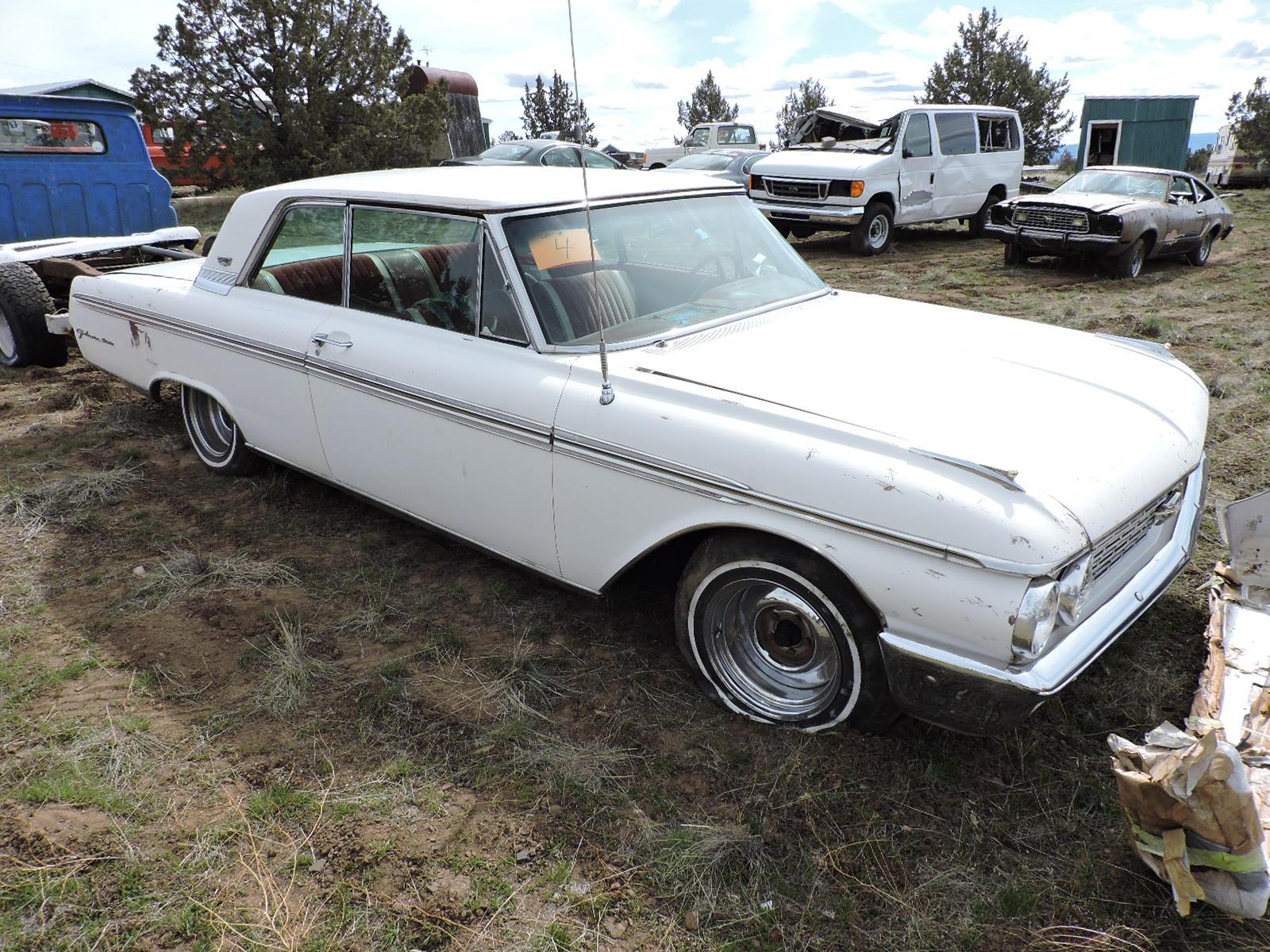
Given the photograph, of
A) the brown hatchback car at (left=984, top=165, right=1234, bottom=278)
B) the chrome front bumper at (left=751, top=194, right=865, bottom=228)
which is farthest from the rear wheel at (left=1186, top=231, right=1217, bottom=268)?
the chrome front bumper at (left=751, top=194, right=865, bottom=228)

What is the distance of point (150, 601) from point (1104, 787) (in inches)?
133

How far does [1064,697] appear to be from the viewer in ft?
9.18

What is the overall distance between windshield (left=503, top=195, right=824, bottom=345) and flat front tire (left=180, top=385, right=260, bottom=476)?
2.10 metres

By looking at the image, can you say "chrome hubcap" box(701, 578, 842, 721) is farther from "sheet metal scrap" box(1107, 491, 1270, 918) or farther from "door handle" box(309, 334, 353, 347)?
"door handle" box(309, 334, 353, 347)

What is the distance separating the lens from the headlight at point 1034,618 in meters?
2.03

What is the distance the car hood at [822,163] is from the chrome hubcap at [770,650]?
9.74 m

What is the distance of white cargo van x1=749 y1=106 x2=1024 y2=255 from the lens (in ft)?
37.1

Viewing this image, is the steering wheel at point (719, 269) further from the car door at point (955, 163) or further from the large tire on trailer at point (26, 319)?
the car door at point (955, 163)

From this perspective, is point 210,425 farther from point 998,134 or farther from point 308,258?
point 998,134

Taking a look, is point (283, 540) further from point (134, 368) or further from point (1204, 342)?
point (1204, 342)

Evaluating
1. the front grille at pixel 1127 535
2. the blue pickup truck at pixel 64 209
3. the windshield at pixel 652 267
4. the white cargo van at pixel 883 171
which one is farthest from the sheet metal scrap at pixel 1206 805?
the white cargo van at pixel 883 171

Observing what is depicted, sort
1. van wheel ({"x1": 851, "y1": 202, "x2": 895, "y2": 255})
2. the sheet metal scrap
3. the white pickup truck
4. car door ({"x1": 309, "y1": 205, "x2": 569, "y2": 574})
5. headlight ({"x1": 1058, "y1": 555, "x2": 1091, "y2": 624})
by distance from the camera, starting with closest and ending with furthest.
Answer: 1. the sheet metal scrap
2. headlight ({"x1": 1058, "y1": 555, "x2": 1091, "y2": 624})
3. car door ({"x1": 309, "y1": 205, "x2": 569, "y2": 574})
4. van wheel ({"x1": 851, "y1": 202, "x2": 895, "y2": 255})
5. the white pickup truck

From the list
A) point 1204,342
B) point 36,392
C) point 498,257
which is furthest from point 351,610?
point 1204,342

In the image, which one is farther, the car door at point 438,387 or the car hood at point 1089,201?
the car hood at point 1089,201
